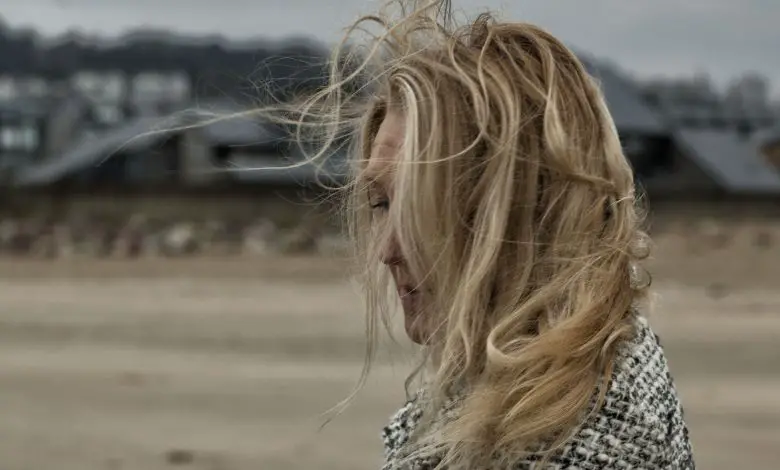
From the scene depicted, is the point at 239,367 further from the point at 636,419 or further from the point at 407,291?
the point at 636,419

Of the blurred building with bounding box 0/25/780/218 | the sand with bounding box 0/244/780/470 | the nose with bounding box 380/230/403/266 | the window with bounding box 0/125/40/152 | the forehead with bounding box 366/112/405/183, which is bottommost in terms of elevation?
the window with bounding box 0/125/40/152

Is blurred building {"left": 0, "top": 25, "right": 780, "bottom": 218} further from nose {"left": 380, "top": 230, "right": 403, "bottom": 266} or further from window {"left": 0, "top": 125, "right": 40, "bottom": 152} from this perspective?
nose {"left": 380, "top": 230, "right": 403, "bottom": 266}

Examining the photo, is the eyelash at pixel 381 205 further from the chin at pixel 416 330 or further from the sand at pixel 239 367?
the sand at pixel 239 367

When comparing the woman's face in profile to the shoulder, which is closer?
the shoulder

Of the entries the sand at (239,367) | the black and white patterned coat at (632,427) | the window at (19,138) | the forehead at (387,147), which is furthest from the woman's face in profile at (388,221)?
the window at (19,138)

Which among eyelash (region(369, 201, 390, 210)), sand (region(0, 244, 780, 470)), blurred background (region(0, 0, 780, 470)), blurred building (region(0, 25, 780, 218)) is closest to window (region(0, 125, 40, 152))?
blurred building (region(0, 25, 780, 218))

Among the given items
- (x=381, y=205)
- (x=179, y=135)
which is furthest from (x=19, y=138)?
(x=381, y=205)

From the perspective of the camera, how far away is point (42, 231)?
22984mm

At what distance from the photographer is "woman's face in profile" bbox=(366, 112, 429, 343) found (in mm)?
1581

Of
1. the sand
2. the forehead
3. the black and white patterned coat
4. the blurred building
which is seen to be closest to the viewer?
the black and white patterned coat

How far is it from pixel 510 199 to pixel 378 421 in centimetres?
584

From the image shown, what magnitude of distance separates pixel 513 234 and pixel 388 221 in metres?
0.19

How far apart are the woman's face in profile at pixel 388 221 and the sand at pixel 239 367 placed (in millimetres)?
1180

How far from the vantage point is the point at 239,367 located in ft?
31.5
